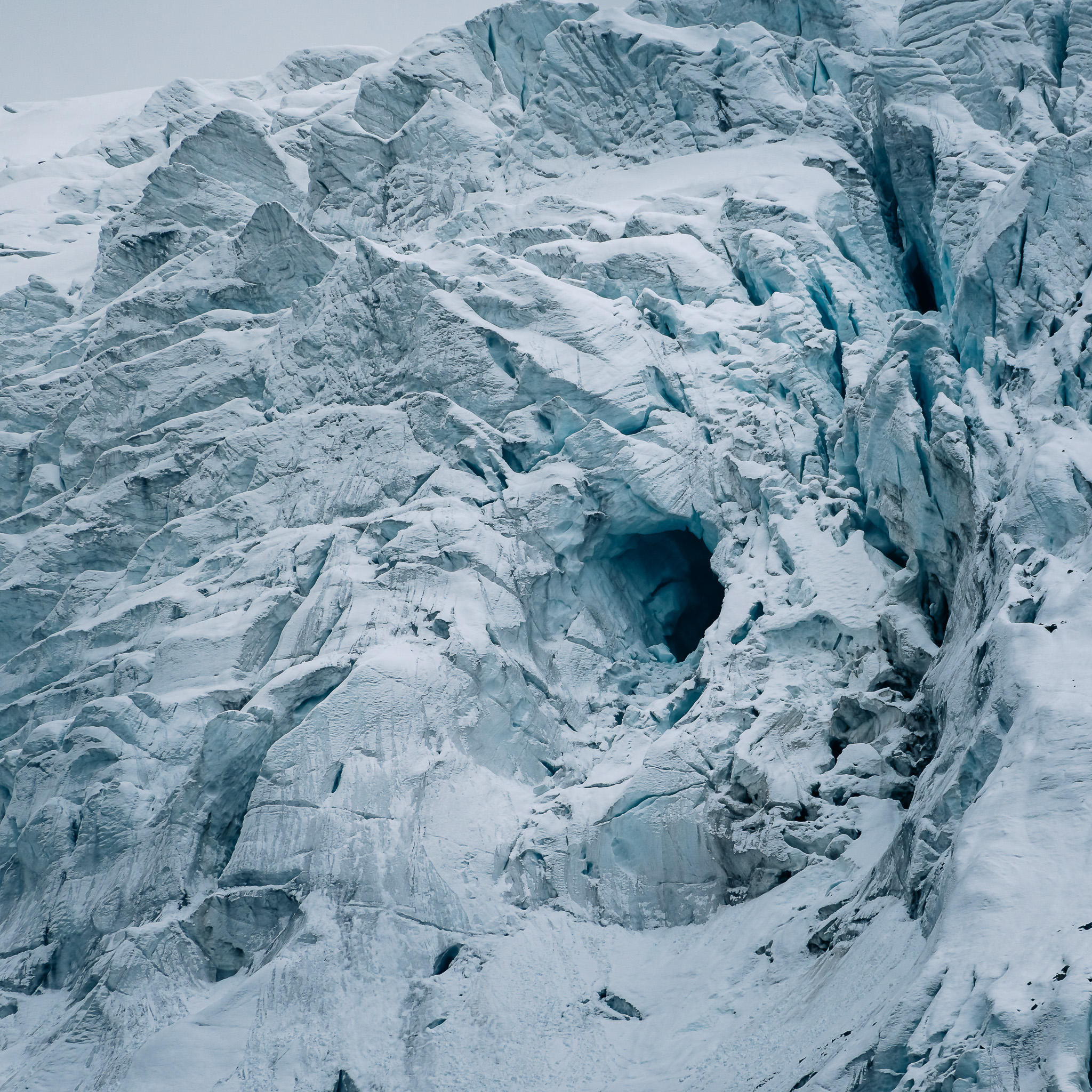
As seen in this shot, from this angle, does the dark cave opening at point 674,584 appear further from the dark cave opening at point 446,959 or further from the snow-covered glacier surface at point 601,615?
the dark cave opening at point 446,959

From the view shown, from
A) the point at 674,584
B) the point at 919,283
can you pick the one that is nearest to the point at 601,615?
the point at 674,584

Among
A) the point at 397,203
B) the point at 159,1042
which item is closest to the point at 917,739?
the point at 159,1042

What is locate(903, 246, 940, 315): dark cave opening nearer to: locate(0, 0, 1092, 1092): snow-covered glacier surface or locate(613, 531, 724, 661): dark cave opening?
locate(0, 0, 1092, 1092): snow-covered glacier surface

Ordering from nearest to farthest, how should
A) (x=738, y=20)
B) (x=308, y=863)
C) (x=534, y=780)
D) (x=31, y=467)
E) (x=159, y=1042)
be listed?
(x=159, y=1042) → (x=308, y=863) → (x=534, y=780) → (x=31, y=467) → (x=738, y=20)

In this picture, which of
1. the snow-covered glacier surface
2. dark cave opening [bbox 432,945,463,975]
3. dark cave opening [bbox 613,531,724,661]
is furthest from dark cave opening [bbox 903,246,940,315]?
dark cave opening [bbox 432,945,463,975]

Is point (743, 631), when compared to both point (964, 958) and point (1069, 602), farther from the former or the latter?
point (964, 958)

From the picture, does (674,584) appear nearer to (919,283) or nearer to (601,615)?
(601,615)

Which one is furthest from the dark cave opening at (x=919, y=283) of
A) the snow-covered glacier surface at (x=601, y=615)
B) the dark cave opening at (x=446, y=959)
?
the dark cave opening at (x=446, y=959)

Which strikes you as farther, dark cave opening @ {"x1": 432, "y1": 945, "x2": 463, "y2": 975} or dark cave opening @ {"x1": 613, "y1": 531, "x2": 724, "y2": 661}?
dark cave opening @ {"x1": 613, "y1": 531, "x2": 724, "y2": 661}
